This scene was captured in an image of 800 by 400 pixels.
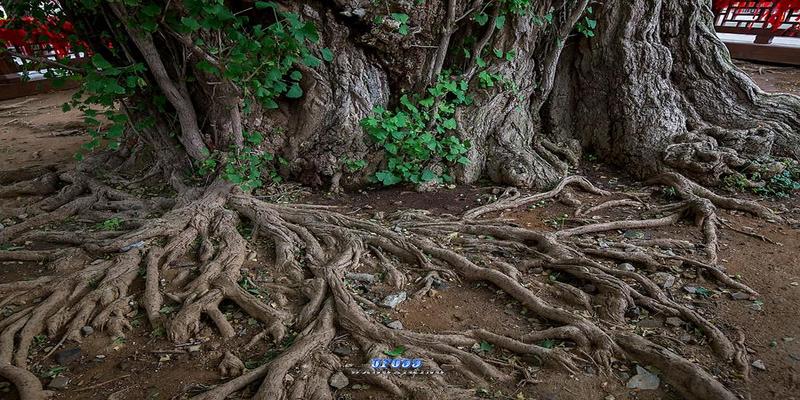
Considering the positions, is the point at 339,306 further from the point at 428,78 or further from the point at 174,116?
the point at 174,116

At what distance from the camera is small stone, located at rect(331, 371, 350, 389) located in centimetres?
212

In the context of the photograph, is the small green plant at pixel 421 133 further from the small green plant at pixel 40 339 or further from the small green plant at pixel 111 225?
the small green plant at pixel 40 339

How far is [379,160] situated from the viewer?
13.9 feet

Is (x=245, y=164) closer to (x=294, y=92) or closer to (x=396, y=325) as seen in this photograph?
(x=294, y=92)

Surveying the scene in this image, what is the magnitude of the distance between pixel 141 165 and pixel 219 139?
1506 millimetres

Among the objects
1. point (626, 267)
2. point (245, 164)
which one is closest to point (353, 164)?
point (245, 164)

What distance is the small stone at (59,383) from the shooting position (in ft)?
6.97

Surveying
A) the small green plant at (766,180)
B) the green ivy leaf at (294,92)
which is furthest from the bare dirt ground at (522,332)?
the green ivy leaf at (294,92)

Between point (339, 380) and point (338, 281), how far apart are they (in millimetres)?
717

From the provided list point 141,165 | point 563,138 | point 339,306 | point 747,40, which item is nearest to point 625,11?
point 563,138

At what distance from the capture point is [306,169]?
431cm

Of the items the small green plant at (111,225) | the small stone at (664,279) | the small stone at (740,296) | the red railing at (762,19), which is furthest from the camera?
the red railing at (762,19)

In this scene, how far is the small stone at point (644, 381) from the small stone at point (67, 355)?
2.71 metres

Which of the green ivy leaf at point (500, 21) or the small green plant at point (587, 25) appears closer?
the green ivy leaf at point (500, 21)
